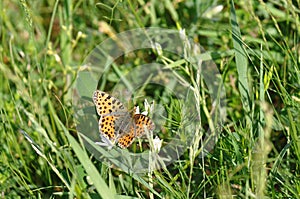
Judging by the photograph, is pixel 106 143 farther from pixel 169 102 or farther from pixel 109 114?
pixel 169 102

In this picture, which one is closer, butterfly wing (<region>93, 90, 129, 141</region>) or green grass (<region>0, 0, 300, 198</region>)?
green grass (<region>0, 0, 300, 198</region>)

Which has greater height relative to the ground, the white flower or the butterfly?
the butterfly

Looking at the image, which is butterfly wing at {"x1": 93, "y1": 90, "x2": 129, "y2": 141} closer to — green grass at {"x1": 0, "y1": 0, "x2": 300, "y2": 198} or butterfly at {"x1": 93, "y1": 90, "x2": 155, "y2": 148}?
butterfly at {"x1": 93, "y1": 90, "x2": 155, "y2": 148}

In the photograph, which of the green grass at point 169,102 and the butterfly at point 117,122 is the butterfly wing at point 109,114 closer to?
the butterfly at point 117,122

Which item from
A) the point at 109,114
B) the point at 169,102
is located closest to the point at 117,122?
the point at 109,114

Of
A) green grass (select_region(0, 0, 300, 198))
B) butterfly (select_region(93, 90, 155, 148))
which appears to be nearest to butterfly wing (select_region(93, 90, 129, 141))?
butterfly (select_region(93, 90, 155, 148))

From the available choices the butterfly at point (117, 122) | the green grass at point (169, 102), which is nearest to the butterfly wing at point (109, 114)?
the butterfly at point (117, 122)

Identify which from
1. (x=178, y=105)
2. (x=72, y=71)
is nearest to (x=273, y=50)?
(x=178, y=105)
